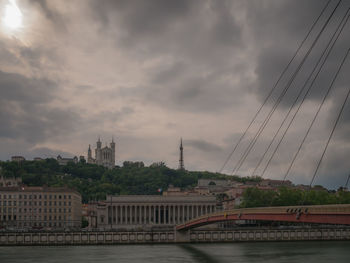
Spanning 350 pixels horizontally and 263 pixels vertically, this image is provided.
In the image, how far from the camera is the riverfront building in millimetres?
145250

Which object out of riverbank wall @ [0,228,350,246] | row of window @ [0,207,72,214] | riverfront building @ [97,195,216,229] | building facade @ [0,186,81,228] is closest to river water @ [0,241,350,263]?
riverbank wall @ [0,228,350,246]

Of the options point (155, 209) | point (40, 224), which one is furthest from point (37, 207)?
point (155, 209)

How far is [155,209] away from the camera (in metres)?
147

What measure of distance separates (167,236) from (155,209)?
5572 cm

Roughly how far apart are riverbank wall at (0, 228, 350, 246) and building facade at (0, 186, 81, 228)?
3008 centimetres

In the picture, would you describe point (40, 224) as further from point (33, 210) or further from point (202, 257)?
point (202, 257)

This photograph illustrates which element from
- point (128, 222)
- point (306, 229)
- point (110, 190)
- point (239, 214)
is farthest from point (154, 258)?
point (110, 190)

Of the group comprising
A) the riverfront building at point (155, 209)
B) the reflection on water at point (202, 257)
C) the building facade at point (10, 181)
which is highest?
the building facade at point (10, 181)

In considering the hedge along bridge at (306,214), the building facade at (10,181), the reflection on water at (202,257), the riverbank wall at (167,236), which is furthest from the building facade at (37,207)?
the hedge along bridge at (306,214)

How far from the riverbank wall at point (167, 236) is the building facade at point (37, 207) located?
1184 inches

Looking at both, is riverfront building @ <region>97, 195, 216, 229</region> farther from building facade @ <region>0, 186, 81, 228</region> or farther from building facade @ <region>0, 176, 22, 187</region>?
building facade @ <region>0, 176, 22, 187</region>

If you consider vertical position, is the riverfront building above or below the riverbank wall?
above

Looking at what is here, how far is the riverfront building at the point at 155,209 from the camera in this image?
477 feet

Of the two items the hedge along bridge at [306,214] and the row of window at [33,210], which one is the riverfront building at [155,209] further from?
Answer: the hedge along bridge at [306,214]
